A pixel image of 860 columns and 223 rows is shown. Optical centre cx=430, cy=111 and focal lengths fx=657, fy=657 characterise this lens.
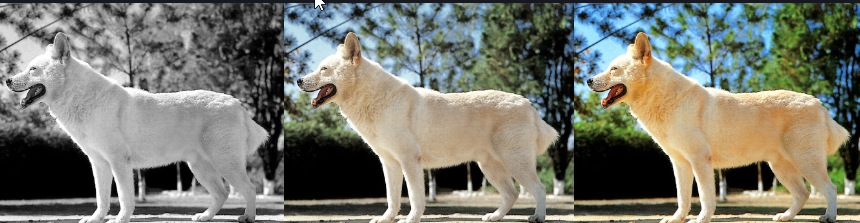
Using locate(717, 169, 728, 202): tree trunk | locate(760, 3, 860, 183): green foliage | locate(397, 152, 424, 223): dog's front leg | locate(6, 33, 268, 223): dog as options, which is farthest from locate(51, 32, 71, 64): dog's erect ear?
locate(760, 3, 860, 183): green foliage

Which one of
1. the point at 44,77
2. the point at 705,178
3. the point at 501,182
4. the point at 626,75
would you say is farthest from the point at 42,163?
the point at 705,178

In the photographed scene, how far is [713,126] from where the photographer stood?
586 cm

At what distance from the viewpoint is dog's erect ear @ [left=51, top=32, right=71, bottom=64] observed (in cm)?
585

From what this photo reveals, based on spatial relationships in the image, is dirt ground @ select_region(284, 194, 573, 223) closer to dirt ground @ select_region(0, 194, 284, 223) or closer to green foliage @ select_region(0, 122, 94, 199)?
dirt ground @ select_region(0, 194, 284, 223)

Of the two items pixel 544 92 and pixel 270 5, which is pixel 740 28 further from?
pixel 270 5

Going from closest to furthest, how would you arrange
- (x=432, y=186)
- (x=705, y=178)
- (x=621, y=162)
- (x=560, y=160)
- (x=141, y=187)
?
(x=705, y=178) < (x=141, y=187) < (x=621, y=162) < (x=432, y=186) < (x=560, y=160)

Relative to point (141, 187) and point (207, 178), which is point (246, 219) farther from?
point (141, 187)

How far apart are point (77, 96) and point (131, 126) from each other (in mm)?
515

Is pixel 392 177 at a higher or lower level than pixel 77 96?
lower

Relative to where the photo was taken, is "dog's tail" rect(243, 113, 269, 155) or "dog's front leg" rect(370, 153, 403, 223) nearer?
"dog's front leg" rect(370, 153, 403, 223)

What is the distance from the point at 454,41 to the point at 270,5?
10.8 ft

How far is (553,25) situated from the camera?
1162cm

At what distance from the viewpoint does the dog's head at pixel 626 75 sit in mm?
5730

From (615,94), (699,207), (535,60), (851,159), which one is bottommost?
(699,207)
